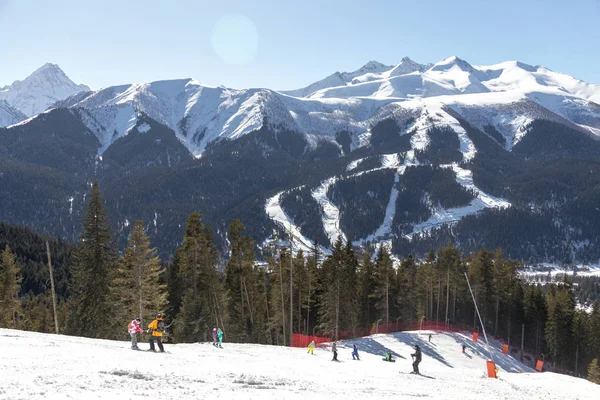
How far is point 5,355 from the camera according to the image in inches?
842

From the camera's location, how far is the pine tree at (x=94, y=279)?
45688mm

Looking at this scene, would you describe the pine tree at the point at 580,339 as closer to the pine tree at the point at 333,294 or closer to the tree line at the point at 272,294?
the tree line at the point at 272,294

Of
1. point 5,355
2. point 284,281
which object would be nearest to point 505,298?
A: point 284,281

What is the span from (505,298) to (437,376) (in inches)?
2419

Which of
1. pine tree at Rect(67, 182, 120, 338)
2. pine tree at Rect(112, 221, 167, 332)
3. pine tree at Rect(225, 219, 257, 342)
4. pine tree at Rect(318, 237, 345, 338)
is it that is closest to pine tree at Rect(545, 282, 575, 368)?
pine tree at Rect(318, 237, 345, 338)

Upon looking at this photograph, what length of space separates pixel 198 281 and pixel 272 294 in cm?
1568

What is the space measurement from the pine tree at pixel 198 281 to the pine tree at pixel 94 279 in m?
6.80

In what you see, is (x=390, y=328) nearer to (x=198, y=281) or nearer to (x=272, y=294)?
(x=272, y=294)

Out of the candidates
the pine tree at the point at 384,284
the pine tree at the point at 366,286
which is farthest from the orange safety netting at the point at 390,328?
the pine tree at the point at 366,286

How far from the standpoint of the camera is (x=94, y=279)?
4612 cm

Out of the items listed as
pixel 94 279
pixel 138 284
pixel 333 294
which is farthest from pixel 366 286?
pixel 94 279

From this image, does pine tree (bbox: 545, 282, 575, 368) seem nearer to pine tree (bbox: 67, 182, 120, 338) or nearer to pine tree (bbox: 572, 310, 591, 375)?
pine tree (bbox: 572, 310, 591, 375)

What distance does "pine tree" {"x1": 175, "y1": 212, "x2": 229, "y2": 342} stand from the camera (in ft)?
161

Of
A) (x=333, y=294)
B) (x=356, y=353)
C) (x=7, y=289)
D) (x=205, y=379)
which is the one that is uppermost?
(x=7, y=289)
